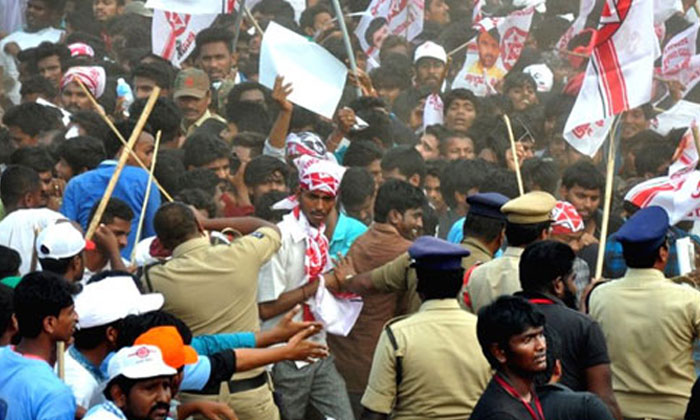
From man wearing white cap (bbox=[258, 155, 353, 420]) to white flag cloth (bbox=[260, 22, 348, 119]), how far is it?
10.3ft

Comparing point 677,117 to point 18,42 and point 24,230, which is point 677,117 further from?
point 24,230

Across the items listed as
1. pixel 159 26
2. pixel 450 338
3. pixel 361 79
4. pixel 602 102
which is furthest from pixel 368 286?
pixel 159 26

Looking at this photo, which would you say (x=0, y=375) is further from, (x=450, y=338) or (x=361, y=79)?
(x=361, y=79)

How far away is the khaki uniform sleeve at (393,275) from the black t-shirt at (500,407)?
108 inches

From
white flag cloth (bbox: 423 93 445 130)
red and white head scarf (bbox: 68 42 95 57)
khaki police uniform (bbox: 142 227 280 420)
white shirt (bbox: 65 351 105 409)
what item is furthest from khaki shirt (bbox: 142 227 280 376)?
red and white head scarf (bbox: 68 42 95 57)

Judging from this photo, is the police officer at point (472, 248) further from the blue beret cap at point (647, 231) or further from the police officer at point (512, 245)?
the blue beret cap at point (647, 231)

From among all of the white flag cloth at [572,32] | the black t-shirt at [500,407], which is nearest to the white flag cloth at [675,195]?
the black t-shirt at [500,407]

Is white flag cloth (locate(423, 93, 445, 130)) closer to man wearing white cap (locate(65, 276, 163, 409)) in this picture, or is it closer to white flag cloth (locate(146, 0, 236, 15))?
white flag cloth (locate(146, 0, 236, 15))

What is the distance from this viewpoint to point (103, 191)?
33.7 ft

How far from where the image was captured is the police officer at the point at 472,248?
29.5ft

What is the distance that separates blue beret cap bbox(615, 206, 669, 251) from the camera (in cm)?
838

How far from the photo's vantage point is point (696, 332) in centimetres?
828

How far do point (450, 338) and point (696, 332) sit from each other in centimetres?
130

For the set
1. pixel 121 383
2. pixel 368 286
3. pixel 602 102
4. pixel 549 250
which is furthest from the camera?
pixel 602 102
